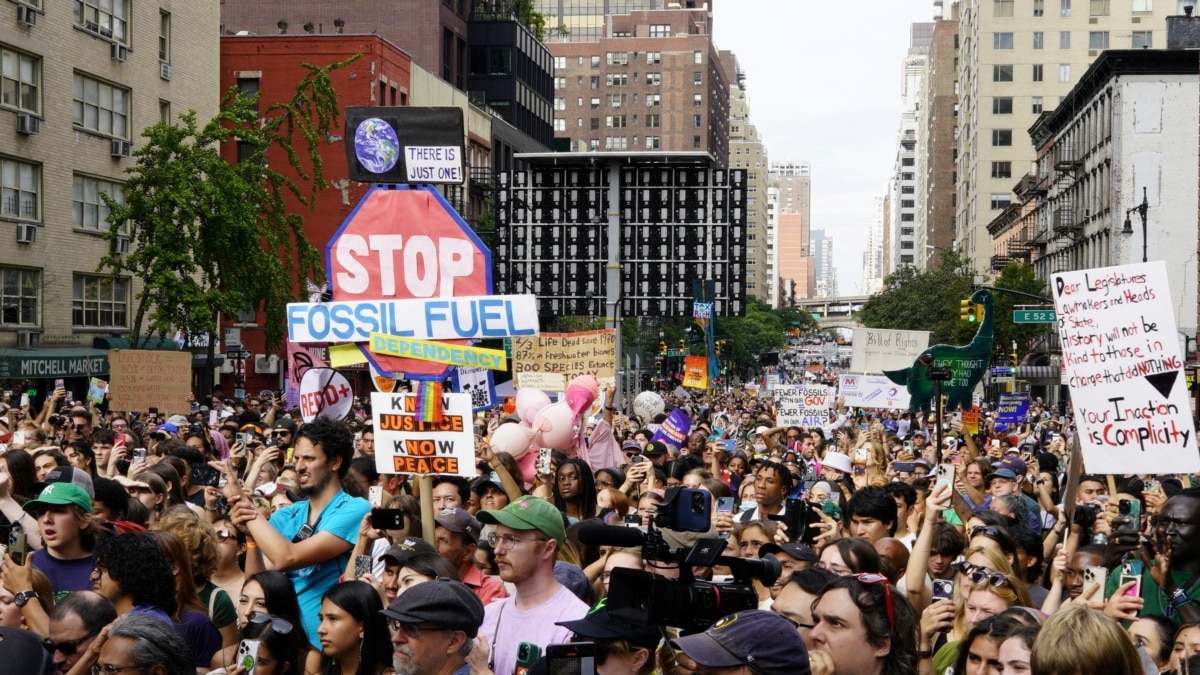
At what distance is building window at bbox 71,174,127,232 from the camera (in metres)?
40.8

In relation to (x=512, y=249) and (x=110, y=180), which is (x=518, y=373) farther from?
(x=110, y=180)

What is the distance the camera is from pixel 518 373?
72.1ft

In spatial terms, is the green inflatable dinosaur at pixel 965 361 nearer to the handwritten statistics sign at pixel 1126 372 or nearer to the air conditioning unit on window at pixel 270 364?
the handwritten statistics sign at pixel 1126 372

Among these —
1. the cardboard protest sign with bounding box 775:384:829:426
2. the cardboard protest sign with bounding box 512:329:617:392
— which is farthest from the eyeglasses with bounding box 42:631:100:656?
the cardboard protest sign with bounding box 775:384:829:426

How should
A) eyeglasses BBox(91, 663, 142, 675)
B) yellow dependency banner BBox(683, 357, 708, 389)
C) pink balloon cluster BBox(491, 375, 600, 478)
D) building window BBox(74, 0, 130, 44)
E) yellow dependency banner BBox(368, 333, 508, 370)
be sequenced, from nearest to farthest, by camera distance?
eyeglasses BBox(91, 663, 142, 675) → yellow dependency banner BBox(368, 333, 508, 370) → pink balloon cluster BBox(491, 375, 600, 478) → yellow dependency banner BBox(683, 357, 708, 389) → building window BBox(74, 0, 130, 44)

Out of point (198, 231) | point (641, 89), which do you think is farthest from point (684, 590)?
point (641, 89)

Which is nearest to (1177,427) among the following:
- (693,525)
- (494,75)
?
(693,525)

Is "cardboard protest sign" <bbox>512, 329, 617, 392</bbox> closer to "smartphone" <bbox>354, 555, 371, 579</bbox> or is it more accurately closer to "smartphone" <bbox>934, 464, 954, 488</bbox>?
"smartphone" <bbox>934, 464, 954, 488</bbox>

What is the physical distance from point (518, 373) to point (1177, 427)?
12.7 metres

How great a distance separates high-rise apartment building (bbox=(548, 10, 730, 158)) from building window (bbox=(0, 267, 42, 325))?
127 m

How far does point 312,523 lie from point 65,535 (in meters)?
1.14

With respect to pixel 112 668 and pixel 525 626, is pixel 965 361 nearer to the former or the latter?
pixel 525 626

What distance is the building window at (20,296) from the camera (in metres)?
38.1

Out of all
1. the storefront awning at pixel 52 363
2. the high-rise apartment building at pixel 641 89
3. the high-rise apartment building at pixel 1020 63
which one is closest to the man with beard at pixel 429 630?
the storefront awning at pixel 52 363
